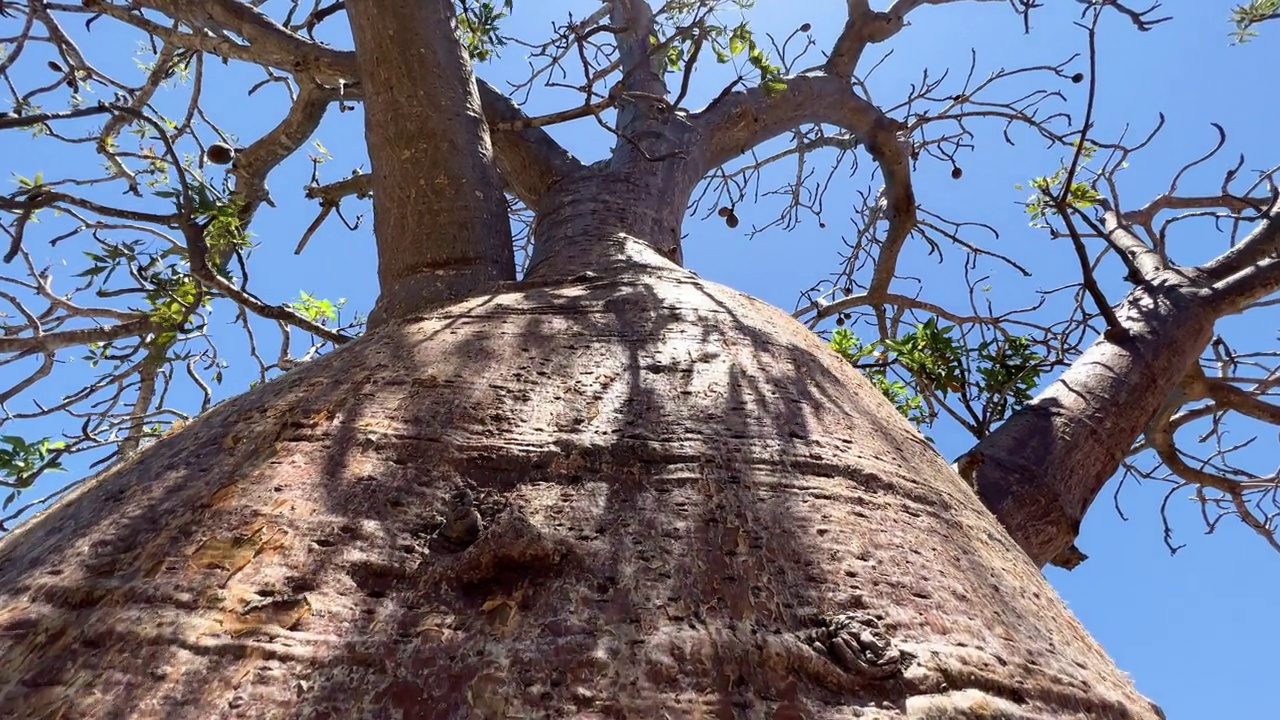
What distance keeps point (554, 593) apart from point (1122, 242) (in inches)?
137

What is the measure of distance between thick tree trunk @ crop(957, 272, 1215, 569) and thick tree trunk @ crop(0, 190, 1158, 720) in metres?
0.81

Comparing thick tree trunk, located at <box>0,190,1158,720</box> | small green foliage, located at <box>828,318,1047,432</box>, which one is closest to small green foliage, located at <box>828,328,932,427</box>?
small green foliage, located at <box>828,318,1047,432</box>

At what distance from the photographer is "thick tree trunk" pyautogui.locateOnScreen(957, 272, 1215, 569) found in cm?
190

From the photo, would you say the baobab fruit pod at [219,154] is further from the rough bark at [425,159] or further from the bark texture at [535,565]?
the bark texture at [535,565]

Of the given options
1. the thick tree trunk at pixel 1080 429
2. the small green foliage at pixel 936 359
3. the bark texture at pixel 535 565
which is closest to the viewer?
the bark texture at pixel 535 565

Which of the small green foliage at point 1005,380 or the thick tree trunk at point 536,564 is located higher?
the small green foliage at point 1005,380

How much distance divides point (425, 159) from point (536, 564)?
1.52 m

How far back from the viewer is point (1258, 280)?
2572 millimetres

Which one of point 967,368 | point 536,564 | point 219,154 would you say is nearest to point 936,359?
point 967,368

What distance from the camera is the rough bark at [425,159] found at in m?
1.95

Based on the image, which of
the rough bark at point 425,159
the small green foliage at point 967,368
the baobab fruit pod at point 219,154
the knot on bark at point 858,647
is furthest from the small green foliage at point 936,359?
Answer: the baobab fruit pod at point 219,154

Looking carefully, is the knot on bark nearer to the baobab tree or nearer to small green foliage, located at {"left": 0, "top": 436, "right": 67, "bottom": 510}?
the baobab tree

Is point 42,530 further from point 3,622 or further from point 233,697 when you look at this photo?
point 233,697

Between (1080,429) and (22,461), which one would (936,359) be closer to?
(1080,429)
